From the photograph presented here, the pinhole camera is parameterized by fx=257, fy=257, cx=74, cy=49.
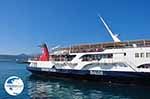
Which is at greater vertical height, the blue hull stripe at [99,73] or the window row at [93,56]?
the window row at [93,56]

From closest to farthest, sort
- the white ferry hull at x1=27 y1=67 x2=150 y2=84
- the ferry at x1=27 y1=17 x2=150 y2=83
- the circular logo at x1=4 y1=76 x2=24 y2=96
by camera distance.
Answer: the circular logo at x1=4 y1=76 x2=24 y2=96, the white ferry hull at x1=27 y1=67 x2=150 y2=84, the ferry at x1=27 y1=17 x2=150 y2=83

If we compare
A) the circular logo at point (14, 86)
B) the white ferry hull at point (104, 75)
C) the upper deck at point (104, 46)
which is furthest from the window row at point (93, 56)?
the circular logo at point (14, 86)

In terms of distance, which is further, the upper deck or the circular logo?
the upper deck

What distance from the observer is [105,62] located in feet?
105

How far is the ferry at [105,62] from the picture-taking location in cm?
2942

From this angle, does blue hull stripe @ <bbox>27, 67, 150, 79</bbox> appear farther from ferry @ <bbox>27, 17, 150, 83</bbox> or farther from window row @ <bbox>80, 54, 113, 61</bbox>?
window row @ <bbox>80, 54, 113, 61</bbox>

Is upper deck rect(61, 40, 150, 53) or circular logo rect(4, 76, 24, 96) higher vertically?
upper deck rect(61, 40, 150, 53)

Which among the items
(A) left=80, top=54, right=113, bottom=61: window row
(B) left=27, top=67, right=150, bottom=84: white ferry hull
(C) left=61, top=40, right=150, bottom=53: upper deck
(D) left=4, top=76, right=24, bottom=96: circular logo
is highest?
(C) left=61, top=40, right=150, bottom=53: upper deck

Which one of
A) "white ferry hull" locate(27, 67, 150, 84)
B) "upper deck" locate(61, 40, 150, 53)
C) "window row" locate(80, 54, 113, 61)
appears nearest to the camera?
"white ferry hull" locate(27, 67, 150, 84)

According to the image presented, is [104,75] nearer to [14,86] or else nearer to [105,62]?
[105,62]

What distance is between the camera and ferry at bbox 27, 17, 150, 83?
29422 mm

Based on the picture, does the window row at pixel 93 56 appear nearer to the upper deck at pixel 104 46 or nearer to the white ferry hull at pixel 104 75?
the upper deck at pixel 104 46

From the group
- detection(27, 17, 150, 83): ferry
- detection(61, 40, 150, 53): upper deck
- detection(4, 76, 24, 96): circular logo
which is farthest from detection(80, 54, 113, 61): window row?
detection(4, 76, 24, 96): circular logo

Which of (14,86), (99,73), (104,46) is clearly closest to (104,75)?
(99,73)
